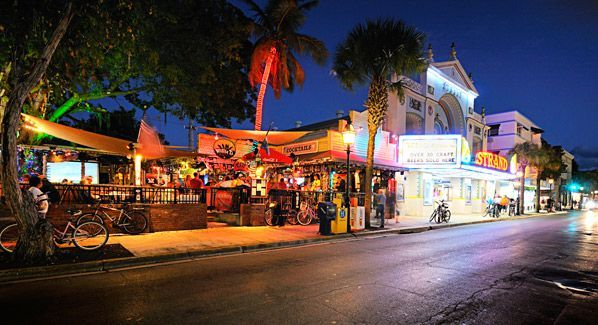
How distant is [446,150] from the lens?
70.8ft

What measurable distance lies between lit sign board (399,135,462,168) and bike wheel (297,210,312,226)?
938 centimetres

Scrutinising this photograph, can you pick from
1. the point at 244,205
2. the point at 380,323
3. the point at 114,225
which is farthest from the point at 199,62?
the point at 380,323

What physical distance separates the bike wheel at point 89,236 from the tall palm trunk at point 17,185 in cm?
125

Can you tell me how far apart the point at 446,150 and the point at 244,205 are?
13634 mm

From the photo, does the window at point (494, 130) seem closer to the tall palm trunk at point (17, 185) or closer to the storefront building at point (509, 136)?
the storefront building at point (509, 136)

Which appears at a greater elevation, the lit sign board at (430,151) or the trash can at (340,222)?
the lit sign board at (430,151)

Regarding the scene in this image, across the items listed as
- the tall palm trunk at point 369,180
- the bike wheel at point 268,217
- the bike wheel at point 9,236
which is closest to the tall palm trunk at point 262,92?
the bike wheel at point 268,217

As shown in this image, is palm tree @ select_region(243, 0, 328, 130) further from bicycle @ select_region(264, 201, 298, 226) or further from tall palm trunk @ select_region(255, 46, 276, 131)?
bicycle @ select_region(264, 201, 298, 226)

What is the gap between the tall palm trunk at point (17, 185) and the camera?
7297 millimetres

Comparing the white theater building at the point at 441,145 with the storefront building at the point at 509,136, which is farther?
the storefront building at the point at 509,136

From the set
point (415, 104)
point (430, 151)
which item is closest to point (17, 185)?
point (430, 151)

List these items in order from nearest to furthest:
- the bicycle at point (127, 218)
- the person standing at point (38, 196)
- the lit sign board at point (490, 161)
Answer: the person standing at point (38, 196), the bicycle at point (127, 218), the lit sign board at point (490, 161)

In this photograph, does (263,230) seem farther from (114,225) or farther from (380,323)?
(380,323)

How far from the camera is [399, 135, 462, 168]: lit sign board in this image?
21375 millimetres
